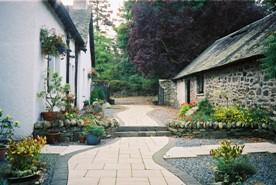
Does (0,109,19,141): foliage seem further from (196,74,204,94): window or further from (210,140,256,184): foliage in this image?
(196,74,204,94): window

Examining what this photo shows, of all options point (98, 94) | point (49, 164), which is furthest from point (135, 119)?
point (98, 94)

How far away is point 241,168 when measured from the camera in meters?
4.09

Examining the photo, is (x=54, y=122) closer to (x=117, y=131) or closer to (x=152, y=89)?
(x=117, y=131)

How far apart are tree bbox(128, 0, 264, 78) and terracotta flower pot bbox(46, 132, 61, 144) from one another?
14572mm

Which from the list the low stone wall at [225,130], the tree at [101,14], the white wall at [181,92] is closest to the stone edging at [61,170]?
the low stone wall at [225,130]

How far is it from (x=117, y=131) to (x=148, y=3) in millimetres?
15059

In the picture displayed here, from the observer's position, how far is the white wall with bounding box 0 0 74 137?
7320mm

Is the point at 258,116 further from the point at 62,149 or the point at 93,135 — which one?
the point at 62,149

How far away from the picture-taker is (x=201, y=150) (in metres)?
7.18

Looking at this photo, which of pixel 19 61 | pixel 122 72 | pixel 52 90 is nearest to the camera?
pixel 19 61

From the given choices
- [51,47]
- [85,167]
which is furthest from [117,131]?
[85,167]

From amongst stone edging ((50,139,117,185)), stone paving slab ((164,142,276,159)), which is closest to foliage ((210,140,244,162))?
stone paving slab ((164,142,276,159))

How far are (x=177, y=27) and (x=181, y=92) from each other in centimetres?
557

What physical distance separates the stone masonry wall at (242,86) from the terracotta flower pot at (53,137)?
6390mm
